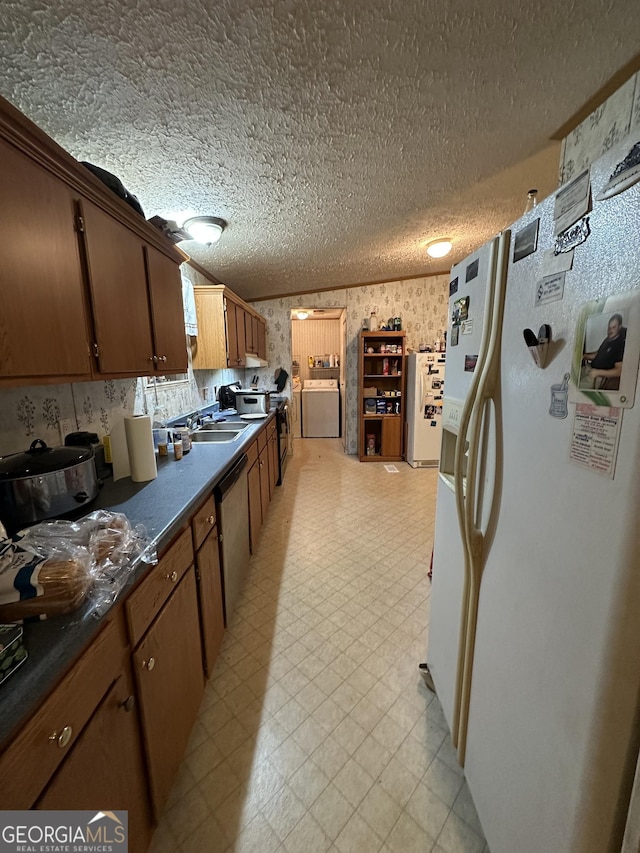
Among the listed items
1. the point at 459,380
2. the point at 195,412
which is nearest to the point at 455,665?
the point at 459,380

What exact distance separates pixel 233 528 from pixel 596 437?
1662 millimetres

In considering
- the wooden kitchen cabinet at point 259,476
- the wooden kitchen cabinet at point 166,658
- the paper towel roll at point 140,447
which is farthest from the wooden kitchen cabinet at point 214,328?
the wooden kitchen cabinet at point 166,658

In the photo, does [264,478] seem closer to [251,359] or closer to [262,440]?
[262,440]

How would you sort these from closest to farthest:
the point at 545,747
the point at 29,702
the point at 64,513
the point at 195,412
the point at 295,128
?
the point at 29,702 → the point at 545,747 → the point at 64,513 → the point at 295,128 → the point at 195,412

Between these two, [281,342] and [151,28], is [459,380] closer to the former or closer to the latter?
[151,28]

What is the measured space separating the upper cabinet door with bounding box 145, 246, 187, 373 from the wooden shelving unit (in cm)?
304

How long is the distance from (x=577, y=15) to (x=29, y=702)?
2.17 meters

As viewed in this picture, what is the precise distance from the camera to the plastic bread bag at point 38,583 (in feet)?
2.19

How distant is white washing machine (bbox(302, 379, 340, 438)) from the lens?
599 cm

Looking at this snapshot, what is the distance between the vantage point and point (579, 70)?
1218 millimetres

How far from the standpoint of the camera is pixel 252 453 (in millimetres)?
2385

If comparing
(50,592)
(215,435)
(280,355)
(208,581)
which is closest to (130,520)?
(50,592)

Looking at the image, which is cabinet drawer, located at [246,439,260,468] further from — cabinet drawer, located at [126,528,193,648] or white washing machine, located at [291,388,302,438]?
white washing machine, located at [291,388,302,438]
